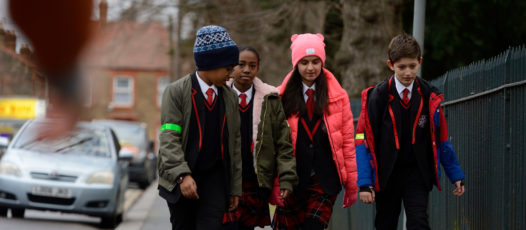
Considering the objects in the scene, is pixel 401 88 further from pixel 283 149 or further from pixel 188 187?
pixel 188 187

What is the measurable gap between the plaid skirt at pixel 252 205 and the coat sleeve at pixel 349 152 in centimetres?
55

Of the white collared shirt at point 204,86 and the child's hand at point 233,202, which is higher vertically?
the white collared shirt at point 204,86

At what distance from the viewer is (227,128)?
4.46m

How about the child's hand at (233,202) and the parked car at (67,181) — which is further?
the child's hand at (233,202)

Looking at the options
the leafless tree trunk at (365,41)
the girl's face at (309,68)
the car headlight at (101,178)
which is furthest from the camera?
the leafless tree trunk at (365,41)

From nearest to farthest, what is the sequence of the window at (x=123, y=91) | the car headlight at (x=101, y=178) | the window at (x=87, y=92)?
the window at (x=87, y=92)
the window at (x=123, y=91)
the car headlight at (x=101, y=178)

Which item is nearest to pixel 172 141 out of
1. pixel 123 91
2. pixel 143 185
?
pixel 123 91

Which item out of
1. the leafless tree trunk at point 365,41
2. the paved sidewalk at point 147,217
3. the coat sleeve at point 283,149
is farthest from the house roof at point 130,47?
the leafless tree trunk at point 365,41

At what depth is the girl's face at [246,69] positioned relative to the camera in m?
5.29

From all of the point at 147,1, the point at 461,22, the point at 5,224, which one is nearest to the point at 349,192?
the point at 147,1

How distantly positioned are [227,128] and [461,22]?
1142 cm

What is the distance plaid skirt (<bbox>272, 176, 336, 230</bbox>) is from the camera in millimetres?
4969

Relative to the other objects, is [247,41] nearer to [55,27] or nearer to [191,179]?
[191,179]

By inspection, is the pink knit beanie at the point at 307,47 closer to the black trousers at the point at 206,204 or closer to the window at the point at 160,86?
the black trousers at the point at 206,204
